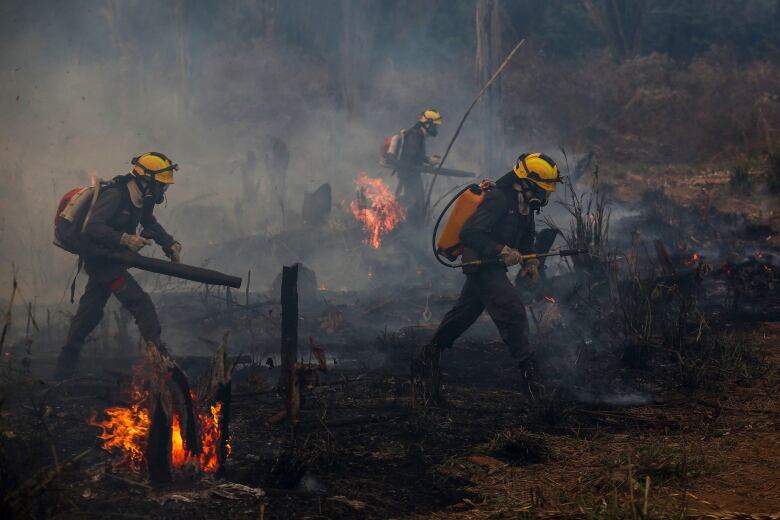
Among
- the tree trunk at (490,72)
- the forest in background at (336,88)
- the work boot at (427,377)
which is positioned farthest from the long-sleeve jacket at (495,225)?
the tree trunk at (490,72)

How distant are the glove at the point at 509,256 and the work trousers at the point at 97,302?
3186 mm

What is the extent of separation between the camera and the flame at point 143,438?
A: 14.0 ft

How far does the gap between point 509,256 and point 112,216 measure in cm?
360

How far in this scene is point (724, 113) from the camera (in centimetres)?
1731

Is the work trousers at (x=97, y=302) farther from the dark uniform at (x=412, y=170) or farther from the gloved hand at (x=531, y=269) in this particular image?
the dark uniform at (x=412, y=170)

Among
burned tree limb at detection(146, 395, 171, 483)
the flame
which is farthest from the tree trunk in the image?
burned tree limb at detection(146, 395, 171, 483)

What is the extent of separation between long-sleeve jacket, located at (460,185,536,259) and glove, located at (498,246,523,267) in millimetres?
56

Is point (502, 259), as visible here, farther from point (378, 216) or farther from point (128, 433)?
point (378, 216)

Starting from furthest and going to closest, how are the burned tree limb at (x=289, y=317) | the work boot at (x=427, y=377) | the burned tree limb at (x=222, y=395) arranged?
the work boot at (x=427, y=377)
the burned tree limb at (x=289, y=317)
the burned tree limb at (x=222, y=395)

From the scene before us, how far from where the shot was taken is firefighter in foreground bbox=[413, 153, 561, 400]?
622cm

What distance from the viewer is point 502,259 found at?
244 inches

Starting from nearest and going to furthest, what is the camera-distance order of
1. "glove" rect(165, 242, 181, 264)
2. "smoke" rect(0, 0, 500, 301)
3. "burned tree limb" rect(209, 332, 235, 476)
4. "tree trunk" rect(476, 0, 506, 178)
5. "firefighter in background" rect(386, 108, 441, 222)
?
"burned tree limb" rect(209, 332, 235, 476) → "glove" rect(165, 242, 181, 264) → "firefighter in background" rect(386, 108, 441, 222) → "tree trunk" rect(476, 0, 506, 178) → "smoke" rect(0, 0, 500, 301)

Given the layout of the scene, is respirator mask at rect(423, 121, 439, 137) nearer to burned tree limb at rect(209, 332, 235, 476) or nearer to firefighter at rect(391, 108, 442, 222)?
firefighter at rect(391, 108, 442, 222)

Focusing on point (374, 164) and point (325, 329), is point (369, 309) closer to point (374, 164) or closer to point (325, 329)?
point (325, 329)
